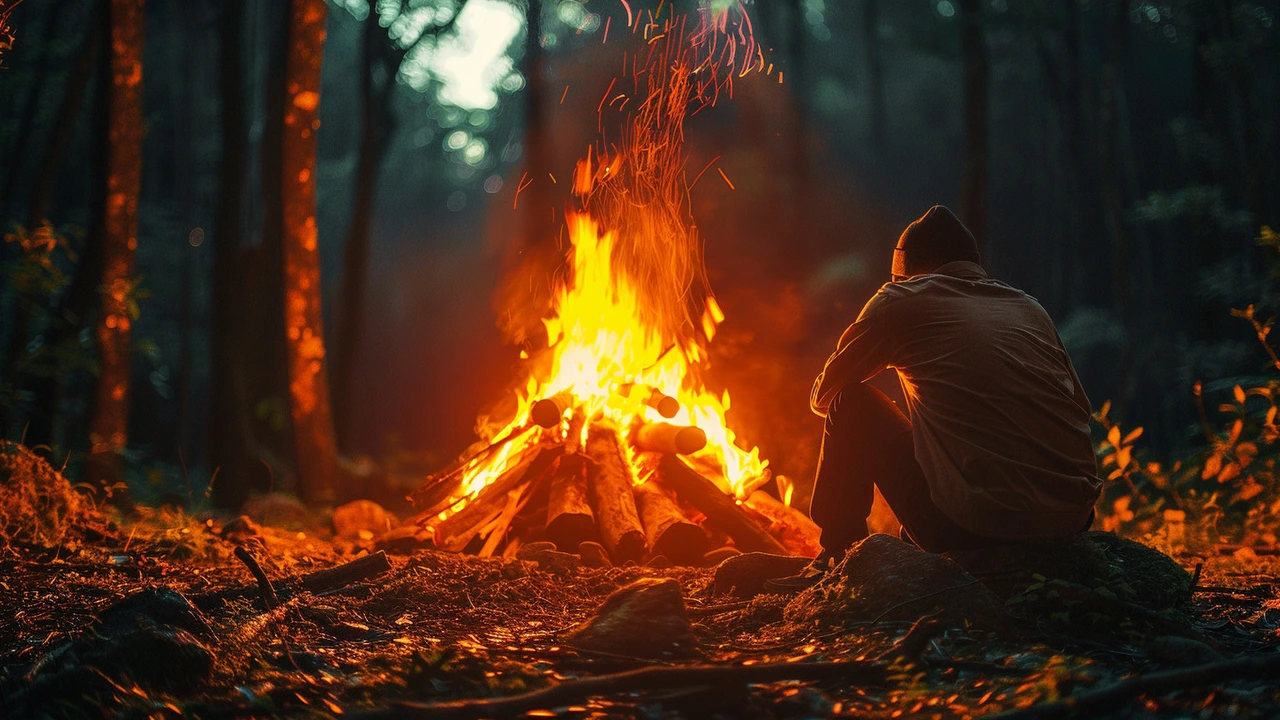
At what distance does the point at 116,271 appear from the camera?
8.01 m

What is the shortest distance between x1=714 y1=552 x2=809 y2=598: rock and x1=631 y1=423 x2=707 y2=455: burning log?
1577 millimetres

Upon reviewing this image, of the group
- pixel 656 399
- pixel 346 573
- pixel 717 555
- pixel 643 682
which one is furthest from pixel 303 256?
pixel 643 682

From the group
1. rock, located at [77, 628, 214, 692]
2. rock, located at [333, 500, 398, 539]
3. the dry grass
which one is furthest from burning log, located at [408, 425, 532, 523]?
rock, located at [77, 628, 214, 692]

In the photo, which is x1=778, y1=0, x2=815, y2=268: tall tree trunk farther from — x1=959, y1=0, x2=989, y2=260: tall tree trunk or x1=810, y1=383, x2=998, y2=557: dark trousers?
x1=810, y1=383, x2=998, y2=557: dark trousers

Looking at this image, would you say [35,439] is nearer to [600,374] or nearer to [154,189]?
[600,374]

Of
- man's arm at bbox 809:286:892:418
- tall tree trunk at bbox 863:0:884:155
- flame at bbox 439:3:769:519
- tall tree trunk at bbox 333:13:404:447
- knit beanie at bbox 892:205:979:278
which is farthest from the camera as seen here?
tall tree trunk at bbox 863:0:884:155

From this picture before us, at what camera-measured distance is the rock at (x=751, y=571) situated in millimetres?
4746

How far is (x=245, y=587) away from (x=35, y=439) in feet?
15.0

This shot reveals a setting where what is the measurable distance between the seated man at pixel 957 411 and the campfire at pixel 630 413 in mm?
1927

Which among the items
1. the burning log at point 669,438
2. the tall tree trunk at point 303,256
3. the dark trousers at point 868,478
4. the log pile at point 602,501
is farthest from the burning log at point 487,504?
the tall tree trunk at point 303,256

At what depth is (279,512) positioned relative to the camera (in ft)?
27.1

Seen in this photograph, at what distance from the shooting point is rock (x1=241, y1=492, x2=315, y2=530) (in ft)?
26.4

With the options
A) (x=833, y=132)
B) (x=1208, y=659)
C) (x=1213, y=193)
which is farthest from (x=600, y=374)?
(x=833, y=132)

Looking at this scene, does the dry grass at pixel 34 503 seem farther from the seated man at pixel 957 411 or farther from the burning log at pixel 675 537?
the seated man at pixel 957 411
